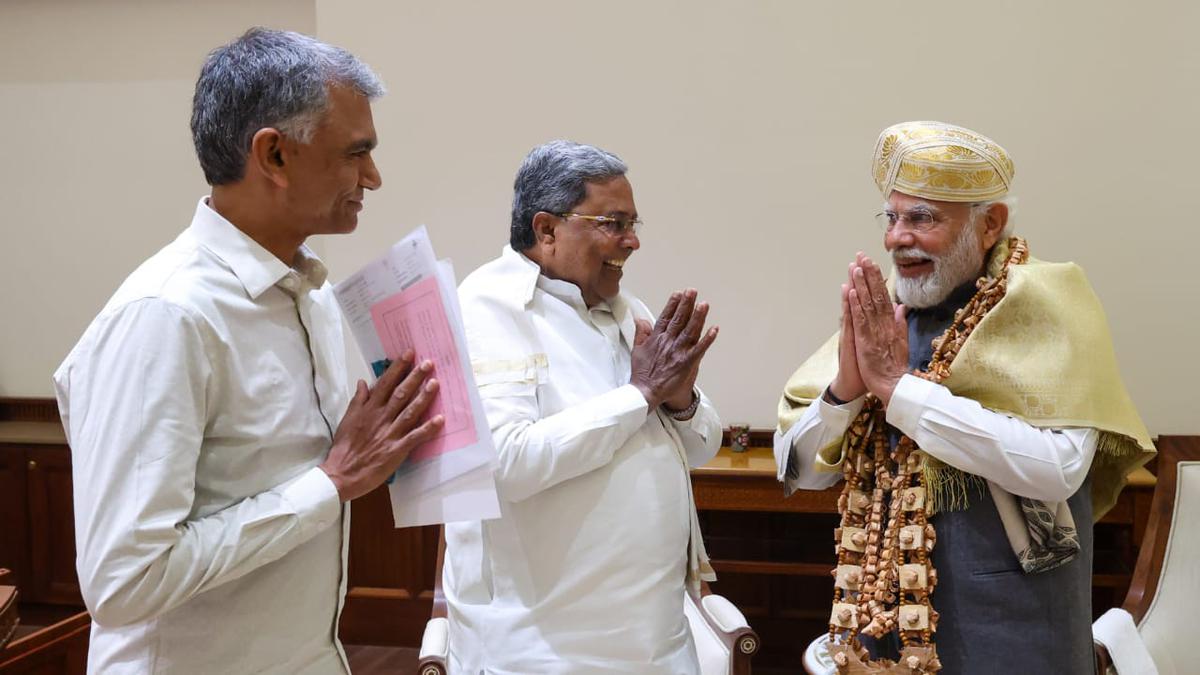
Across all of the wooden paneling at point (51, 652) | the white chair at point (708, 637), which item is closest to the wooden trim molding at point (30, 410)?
the wooden paneling at point (51, 652)

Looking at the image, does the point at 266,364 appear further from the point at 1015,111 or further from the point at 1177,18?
the point at 1177,18

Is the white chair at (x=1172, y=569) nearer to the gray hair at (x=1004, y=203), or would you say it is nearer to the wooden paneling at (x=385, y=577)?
the gray hair at (x=1004, y=203)

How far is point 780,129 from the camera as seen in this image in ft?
12.8

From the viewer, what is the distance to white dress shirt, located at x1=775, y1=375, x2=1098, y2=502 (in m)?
1.76

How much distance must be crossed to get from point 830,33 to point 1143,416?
183 cm

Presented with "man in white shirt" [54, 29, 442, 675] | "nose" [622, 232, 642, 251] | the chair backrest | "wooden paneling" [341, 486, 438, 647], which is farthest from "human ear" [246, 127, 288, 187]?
"wooden paneling" [341, 486, 438, 647]


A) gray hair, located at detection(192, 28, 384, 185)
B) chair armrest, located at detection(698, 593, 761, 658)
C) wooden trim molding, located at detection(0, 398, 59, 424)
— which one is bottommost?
wooden trim molding, located at detection(0, 398, 59, 424)

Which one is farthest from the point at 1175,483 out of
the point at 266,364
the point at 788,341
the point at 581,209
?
the point at 266,364

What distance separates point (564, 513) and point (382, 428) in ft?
2.10

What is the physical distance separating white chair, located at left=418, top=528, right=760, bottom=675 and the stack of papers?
851 mm

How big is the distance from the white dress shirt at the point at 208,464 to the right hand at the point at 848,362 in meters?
0.92

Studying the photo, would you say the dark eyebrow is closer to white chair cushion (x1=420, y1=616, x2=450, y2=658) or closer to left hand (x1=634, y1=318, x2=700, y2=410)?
left hand (x1=634, y1=318, x2=700, y2=410)

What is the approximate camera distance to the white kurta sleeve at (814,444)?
1962 mm

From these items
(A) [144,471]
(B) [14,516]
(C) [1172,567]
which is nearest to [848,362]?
(A) [144,471]
